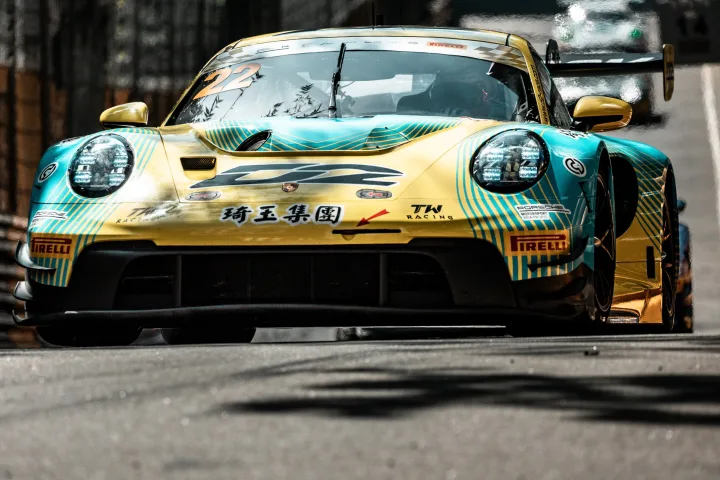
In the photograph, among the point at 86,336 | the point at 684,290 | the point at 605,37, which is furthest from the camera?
the point at 605,37

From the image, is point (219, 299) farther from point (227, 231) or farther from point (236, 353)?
point (236, 353)

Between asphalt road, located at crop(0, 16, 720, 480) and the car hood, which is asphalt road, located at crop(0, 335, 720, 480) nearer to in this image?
asphalt road, located at crop(0, 16, 720, 480)

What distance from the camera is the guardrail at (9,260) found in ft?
39.6

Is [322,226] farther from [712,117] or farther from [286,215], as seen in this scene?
[712,117]

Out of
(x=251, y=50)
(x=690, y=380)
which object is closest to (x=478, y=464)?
(x=690, y=380)

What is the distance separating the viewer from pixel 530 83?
22.3 feet

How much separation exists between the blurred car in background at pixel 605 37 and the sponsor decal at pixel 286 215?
83.8ft

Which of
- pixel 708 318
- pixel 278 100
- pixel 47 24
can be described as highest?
pixel 278 100

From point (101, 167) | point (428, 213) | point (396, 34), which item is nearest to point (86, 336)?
point (101, 167)

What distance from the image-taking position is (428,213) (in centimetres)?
552

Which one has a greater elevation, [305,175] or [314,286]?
[305,175]

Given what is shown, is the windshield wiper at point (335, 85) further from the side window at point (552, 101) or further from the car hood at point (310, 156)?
the side window at point (552, 101)

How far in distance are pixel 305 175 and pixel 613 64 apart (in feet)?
10.7

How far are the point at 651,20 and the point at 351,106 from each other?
1151 inches
